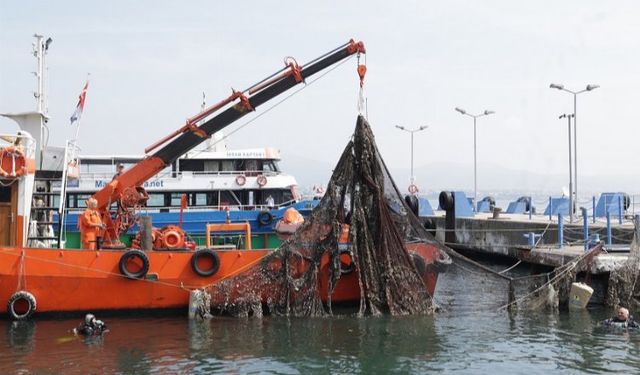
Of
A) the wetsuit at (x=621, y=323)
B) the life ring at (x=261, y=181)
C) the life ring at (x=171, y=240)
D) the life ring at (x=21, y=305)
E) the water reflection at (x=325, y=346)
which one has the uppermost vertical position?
the life ring at (x=261, y=181)

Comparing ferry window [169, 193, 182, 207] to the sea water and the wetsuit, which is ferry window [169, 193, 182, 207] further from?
the wetsuit

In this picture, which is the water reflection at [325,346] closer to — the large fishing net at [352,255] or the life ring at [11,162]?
the large fishing net at [352,255]

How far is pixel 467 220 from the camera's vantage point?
3622 cm

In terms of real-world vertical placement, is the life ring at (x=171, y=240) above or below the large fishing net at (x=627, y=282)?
above

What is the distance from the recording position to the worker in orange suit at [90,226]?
17.2 m

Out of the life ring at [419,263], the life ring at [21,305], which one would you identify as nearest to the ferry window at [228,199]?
the life ring at [419,263]

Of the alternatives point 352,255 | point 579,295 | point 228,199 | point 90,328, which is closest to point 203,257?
point 90,328

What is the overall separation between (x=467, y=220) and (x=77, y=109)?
22482 mm

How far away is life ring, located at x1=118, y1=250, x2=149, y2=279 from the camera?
54.2 ft

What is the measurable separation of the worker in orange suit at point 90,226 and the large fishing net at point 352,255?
313 cm

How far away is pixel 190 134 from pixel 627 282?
465 inches

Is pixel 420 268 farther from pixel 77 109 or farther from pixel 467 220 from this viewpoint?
pixel 467 220

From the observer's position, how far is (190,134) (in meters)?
18.7

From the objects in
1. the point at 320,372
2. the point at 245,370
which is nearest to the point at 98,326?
the point at 245,370
